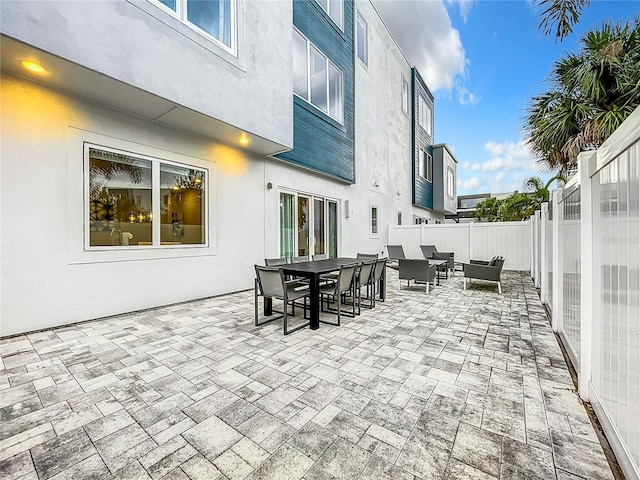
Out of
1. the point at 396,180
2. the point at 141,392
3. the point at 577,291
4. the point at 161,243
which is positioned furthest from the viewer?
the point at 396,180

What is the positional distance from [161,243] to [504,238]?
422 inches

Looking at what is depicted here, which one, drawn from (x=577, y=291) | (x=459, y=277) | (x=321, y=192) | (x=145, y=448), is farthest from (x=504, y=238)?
(x=145, y=448)

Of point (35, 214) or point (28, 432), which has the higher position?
point (35, 214)

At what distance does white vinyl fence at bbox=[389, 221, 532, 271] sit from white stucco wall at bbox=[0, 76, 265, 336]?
950 centimetres

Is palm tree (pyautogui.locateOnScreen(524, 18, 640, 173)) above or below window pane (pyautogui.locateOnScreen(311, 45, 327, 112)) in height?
below

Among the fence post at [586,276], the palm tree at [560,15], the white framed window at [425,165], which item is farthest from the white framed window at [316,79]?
the white framed window at [425,165]

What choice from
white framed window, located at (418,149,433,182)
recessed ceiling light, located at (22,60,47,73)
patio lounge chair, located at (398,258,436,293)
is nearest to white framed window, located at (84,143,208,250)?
recessed ceiling light, located at (22,60,47,73)

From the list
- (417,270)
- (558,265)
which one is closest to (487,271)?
(417,270)

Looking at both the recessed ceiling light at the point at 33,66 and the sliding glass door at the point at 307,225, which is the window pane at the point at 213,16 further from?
the sliding glass door at the point at 307,225

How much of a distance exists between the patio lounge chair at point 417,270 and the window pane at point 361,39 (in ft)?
28.6

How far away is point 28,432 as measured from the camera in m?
1.93

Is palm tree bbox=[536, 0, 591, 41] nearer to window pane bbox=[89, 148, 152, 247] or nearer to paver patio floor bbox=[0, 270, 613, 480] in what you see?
paver patio floor bbox=[0, 270, 613, 480]

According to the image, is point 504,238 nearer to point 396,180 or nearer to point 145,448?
point 396,180

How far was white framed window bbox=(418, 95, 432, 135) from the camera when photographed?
16859 millimetres
